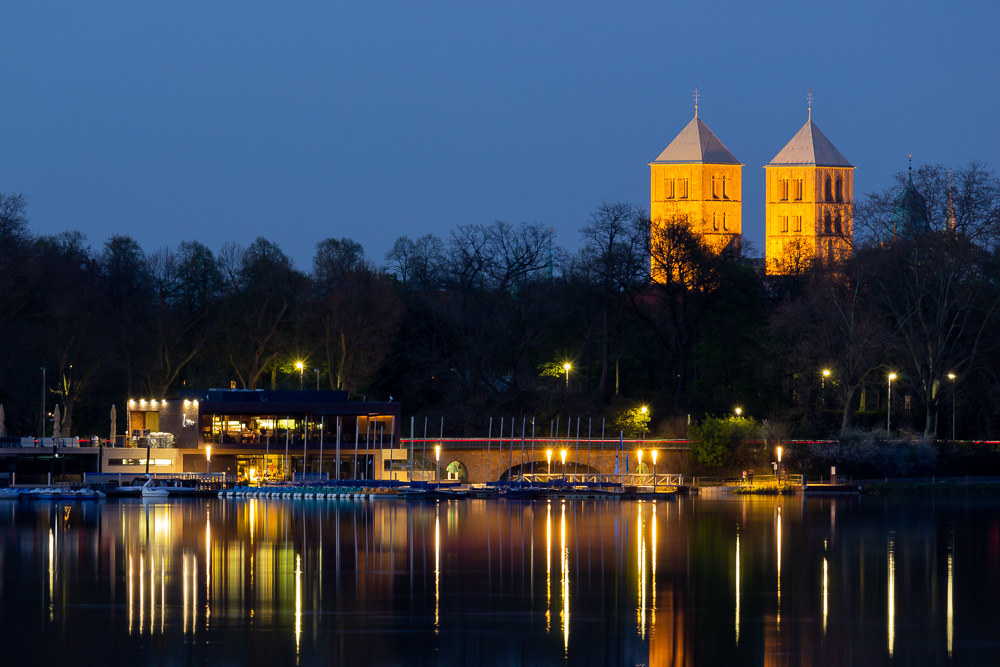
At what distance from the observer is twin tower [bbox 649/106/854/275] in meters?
157

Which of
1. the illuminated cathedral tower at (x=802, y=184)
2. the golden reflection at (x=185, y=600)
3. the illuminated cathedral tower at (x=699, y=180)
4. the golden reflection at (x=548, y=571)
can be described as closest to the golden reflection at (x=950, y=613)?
the golden reflection at (x=548, y=571)

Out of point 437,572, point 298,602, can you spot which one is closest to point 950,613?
point 437,572

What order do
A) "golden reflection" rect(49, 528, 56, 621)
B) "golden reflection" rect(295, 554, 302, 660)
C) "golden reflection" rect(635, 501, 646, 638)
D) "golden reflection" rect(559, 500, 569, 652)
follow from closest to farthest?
1. "golden reflection" rect(295, 554, 302, 660)
2. "golden reflection" rect(559, 500, 569, 652)
3. "golden reflection" rect(635, 501, 646, 638)
4. "golden reflection" rect(49, 528, 56, 621)

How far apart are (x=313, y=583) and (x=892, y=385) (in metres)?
51.6

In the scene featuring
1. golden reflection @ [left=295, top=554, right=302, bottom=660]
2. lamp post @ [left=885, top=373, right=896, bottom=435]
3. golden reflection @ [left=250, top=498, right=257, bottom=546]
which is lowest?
golden reflection @ [left=250, top=498, right=257, bottom=546]

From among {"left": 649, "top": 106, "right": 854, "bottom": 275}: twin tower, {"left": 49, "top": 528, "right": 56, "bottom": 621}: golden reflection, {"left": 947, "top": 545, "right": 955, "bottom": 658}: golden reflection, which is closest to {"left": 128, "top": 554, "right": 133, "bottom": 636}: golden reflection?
{"left": 49, "top": 528, "right": 56, "bottom": 621}: golden reflection

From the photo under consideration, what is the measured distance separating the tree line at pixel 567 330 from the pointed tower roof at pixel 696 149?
182 ft

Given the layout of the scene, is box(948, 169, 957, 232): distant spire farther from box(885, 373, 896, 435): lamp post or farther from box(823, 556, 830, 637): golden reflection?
box(823, 556, 830, 637): golden reflection

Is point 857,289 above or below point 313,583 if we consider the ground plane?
above

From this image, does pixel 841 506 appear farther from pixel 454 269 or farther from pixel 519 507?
pixel 454 269

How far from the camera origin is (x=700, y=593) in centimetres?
3888

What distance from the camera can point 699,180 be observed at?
15688cm

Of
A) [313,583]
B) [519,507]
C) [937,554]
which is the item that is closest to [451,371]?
[519,507]

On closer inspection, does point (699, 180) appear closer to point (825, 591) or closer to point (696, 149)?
point (696, 149)
